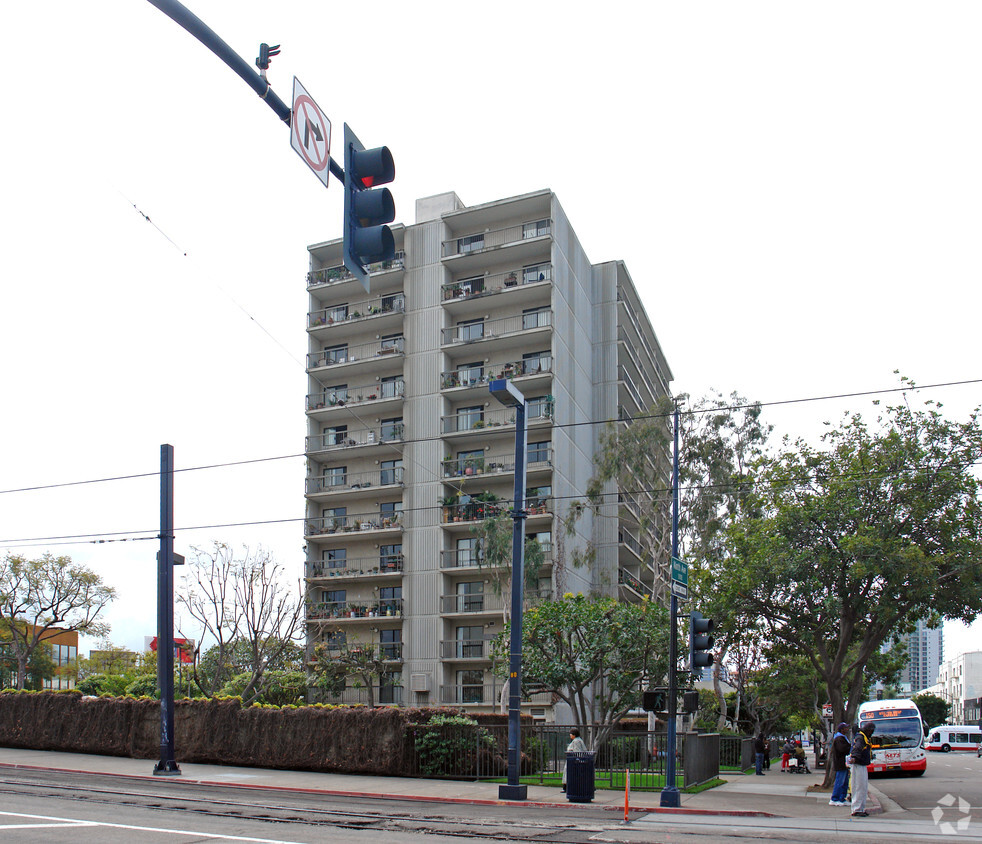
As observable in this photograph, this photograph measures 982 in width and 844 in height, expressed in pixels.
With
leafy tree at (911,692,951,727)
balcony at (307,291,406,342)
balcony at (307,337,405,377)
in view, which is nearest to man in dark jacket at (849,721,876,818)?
balcony at (307,337,405,377)

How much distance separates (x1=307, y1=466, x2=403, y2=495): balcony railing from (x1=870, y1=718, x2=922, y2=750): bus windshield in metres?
27.6

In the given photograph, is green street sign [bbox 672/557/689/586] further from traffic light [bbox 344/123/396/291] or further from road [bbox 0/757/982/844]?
traffic light [bbox 344/123/396/291]

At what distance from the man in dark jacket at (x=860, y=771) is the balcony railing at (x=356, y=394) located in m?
38.6

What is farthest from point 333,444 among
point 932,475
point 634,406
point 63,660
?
point 63,660

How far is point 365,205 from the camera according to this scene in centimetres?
687

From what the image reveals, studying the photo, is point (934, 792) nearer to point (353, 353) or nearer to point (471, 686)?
point (471, 686)

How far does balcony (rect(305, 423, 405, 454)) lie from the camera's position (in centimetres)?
5459

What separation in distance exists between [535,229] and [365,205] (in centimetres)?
4754

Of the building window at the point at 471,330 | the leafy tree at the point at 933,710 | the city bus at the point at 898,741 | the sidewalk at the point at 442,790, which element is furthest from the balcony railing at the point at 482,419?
the leafy tree at the point at 933,710

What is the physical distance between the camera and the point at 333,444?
57.3 m

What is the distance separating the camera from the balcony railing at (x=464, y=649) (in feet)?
163

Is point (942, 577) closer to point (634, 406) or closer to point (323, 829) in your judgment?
point (323, 829)

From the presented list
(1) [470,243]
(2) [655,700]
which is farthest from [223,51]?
(1) [470,243]

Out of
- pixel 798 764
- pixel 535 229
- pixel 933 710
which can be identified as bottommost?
pixel 933 710
